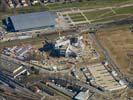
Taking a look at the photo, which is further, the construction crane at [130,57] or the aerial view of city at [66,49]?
the construction crane at [130,57]

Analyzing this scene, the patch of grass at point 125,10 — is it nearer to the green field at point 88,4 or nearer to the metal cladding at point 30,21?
the green field at point 88,4

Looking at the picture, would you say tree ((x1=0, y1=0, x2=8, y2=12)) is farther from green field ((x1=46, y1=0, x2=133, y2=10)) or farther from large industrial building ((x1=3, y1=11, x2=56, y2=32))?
green field ((x1=46, y1=0, x2=133, y2=10))

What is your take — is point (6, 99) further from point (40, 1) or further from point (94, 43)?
point (40, 1)

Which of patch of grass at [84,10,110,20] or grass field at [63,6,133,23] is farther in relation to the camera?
patch of grass at [84,10,110,20]

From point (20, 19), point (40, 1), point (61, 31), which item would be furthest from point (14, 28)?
point (40, 1)

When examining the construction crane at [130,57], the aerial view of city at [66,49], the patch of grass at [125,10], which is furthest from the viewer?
the patch of grass at [125,10]

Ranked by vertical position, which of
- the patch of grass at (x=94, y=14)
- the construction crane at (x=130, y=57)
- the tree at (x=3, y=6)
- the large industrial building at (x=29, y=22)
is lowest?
the construction crane at (x=130, y=57)

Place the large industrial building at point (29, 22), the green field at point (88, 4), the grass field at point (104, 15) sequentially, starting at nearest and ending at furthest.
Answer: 1. the large industrial building at point (29, 22)
2. the grass field at point (104, 15)
3. the green field at point (88, 4)

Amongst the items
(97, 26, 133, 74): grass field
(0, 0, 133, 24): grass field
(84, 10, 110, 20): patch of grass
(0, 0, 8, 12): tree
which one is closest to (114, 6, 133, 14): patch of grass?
(84, 10, 110, 20): patch of grass

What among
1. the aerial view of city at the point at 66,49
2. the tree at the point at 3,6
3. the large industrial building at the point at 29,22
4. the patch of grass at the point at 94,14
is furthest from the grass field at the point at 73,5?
the large industrial building at the point at 29,22
